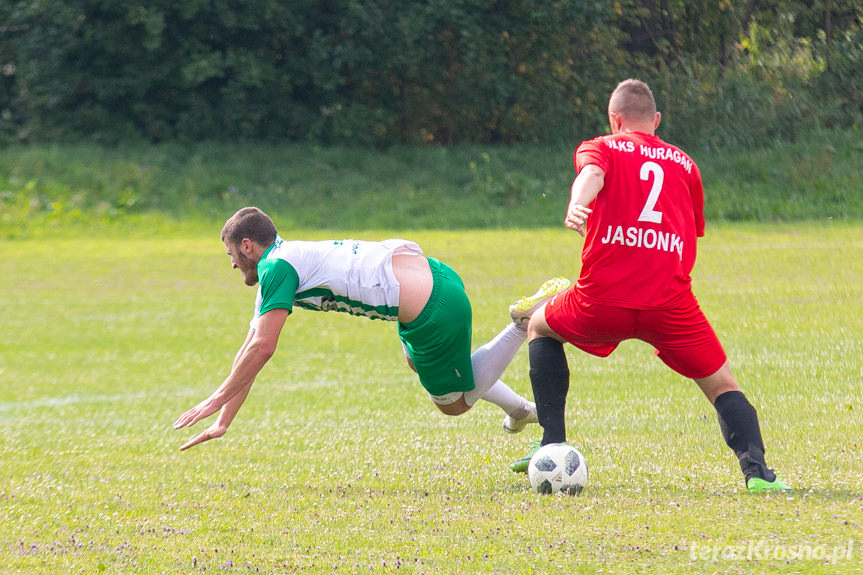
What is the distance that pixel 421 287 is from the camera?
601cm

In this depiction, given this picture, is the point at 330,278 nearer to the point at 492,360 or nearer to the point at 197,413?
the point at 197,413

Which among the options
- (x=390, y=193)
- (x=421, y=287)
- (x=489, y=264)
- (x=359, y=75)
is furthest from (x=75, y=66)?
(x=421, y=287)

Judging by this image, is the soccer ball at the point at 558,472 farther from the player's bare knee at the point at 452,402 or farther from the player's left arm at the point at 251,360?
the player's left arm at the point at 251,360

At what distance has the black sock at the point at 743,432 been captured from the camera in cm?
528

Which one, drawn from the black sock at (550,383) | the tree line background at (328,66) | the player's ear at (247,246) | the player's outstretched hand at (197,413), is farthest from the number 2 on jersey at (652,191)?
the tree line background at (328,66)

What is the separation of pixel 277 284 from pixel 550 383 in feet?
4.91

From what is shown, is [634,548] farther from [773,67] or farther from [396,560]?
[773,67]

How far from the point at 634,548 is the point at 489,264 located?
50.0 ft

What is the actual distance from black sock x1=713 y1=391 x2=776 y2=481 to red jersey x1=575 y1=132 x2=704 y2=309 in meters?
0.61

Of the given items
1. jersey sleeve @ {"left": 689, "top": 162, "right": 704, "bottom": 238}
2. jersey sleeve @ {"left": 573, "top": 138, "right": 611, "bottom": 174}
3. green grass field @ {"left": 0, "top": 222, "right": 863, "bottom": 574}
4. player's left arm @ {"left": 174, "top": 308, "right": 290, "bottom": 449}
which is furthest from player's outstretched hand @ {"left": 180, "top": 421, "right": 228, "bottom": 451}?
jersey sleeve @ {"left": 689, "top": 162, "right": 704, "bottom": 238}

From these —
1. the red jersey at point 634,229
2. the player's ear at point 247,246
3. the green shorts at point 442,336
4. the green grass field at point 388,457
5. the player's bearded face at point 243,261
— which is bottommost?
the green grass field at point 388,457

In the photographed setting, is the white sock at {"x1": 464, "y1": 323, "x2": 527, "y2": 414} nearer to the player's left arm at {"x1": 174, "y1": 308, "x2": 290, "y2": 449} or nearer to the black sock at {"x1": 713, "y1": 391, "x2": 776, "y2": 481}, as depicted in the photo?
the black sock at {"x1": 713, "y1": 391, "x2": 776, "y2": 481}

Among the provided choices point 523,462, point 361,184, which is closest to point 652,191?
point 523,462

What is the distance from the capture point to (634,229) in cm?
537
